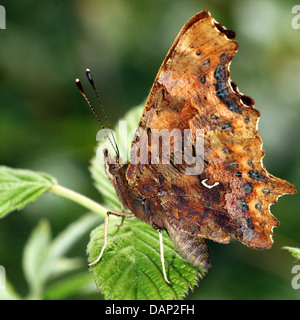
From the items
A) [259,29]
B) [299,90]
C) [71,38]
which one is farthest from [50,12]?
[299,90]

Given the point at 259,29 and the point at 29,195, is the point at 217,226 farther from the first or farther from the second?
the point at 259,29

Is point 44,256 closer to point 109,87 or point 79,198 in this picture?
point 79,198

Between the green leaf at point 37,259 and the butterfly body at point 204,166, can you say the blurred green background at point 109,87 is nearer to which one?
the green leaf at point 37,259

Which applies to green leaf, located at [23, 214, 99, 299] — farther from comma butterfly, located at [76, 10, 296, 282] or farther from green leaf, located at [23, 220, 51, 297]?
comma butterfly, located at [76, 10, 296, 282]

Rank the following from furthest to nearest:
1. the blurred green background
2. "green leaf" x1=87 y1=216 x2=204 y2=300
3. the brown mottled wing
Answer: the blurred green background, the brown mottled wing, "green leaf" x1=87 y1=216 x2=204 y2=300

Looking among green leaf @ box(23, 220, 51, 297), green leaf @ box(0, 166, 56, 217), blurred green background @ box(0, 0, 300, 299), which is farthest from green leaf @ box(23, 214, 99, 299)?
green leaf @ box(0, 166, 56, 217)

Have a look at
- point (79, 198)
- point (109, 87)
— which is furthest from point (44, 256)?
point (109, 87)
